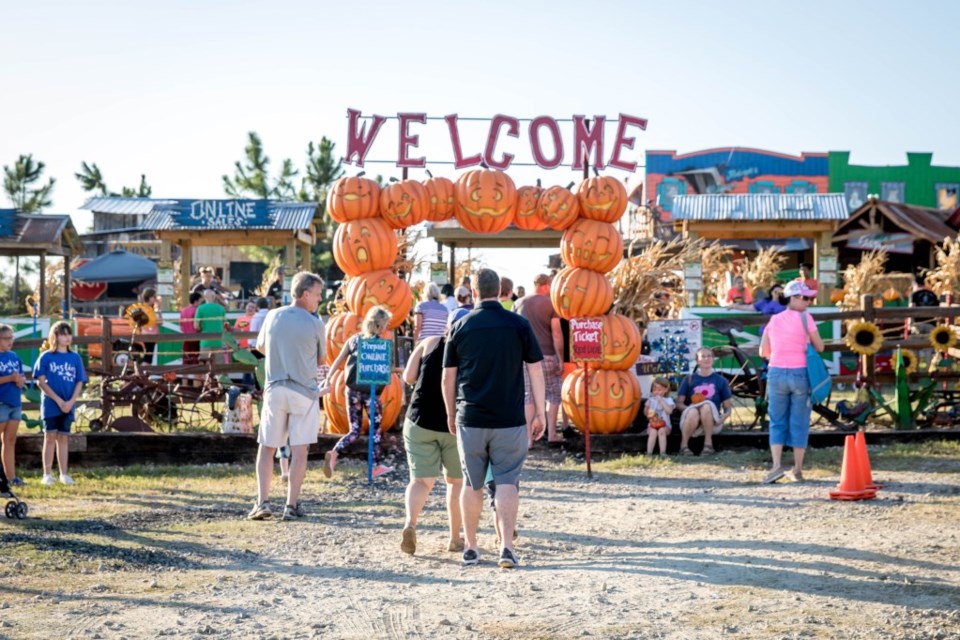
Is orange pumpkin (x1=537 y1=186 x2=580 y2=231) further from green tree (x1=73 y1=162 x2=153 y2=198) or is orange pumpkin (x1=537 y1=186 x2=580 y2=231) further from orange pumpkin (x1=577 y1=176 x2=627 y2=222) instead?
green tree (x1=73 y1=162 x2=153 y2=198)

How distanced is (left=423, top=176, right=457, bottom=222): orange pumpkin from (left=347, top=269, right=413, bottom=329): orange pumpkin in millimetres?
888

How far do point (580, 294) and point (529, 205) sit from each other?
1179 millimetres

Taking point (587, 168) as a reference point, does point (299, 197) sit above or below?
above

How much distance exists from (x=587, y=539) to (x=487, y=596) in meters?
1.98

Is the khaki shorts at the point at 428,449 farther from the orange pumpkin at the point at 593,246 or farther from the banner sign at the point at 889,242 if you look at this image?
the banner sign at the point at 889,242

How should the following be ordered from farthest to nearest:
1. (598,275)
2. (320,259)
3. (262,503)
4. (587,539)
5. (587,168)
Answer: (320,259) < (587,168) < (598,275) < (262,503) < (587,539)

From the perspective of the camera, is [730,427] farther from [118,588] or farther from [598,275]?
[118,588]

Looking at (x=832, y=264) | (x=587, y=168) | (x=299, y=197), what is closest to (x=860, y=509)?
(x=587, y=168)

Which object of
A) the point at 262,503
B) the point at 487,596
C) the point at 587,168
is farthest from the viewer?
the point at 587,168

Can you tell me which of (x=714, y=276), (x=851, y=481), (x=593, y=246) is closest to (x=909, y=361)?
(x=593, y=246)

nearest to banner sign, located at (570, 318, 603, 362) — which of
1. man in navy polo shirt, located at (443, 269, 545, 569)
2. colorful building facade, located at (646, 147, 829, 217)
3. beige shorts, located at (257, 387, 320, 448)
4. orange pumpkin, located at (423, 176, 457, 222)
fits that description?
orange pumpkin, located at (423, 176, 457, 222)

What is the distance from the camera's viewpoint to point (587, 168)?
48.3 feet

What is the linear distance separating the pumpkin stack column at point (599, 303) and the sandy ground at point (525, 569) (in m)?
2.60

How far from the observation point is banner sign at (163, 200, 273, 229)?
24812mm
